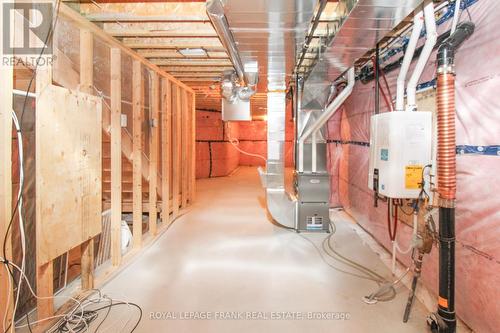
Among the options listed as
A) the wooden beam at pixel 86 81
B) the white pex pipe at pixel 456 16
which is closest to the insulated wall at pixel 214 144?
the wooden beam at pixel 86 81

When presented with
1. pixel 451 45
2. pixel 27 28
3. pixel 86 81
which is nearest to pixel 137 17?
pixel 86 81

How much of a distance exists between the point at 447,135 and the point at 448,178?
24cm

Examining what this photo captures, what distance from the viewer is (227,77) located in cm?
360

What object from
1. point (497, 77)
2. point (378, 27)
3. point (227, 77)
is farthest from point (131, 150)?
point (497, 77)

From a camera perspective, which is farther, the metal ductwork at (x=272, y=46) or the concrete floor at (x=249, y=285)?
the concrete floor at (x=249, y=285)

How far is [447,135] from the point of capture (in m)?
1.64

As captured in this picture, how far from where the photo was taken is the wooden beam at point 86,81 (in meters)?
2.11

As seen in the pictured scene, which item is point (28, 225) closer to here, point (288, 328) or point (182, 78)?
point (288, 328)

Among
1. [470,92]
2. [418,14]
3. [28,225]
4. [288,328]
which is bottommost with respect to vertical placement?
[288,328]

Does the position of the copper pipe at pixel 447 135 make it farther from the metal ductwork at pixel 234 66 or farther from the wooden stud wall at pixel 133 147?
the wooden stud wall at pixel 133 147

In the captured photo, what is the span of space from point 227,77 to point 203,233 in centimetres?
195

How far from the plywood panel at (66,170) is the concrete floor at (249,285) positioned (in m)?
0.61

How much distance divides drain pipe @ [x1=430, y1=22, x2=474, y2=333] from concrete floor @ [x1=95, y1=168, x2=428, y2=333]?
0.26 m

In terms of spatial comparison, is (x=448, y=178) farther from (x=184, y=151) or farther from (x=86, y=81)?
(x=184, y=151)
